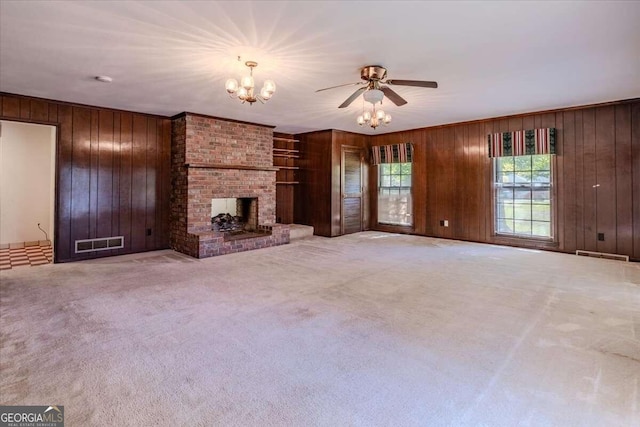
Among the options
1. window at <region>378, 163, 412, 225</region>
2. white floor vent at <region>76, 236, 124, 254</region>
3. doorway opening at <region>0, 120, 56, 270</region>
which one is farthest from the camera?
window at <region>378, 163, 412, 225</region>

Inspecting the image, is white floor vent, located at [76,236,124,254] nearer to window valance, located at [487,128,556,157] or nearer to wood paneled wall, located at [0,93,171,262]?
wood paneled wall, located at [0,93,171,262]

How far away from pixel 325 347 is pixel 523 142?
5.65 m

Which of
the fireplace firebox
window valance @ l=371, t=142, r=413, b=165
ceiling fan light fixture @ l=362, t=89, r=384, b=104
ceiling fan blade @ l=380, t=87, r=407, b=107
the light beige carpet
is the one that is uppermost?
window valance @ l=371, t=142, r=413, b=165

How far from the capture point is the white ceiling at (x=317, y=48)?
255 cm

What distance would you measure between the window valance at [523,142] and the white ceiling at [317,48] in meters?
0.82

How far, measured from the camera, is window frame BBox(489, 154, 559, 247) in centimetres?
592

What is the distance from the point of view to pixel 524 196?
628 cm

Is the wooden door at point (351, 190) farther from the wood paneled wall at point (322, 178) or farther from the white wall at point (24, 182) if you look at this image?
the white wall at point (24, 182)

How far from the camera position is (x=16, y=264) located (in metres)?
5.10

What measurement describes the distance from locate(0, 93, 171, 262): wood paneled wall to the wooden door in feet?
12.5

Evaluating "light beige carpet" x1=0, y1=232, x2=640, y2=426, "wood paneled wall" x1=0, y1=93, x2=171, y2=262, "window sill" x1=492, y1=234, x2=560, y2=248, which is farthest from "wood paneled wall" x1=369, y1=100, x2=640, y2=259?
"wood paneled wall" x1=0, y1=93, x2=171, y2=262

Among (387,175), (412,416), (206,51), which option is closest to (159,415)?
(412,416)

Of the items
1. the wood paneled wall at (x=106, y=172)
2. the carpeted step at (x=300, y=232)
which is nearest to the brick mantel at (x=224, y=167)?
the wood paneled wall at (x=106, y=172)

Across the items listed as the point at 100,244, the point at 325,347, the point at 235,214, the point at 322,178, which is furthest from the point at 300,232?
the point at 325,347
